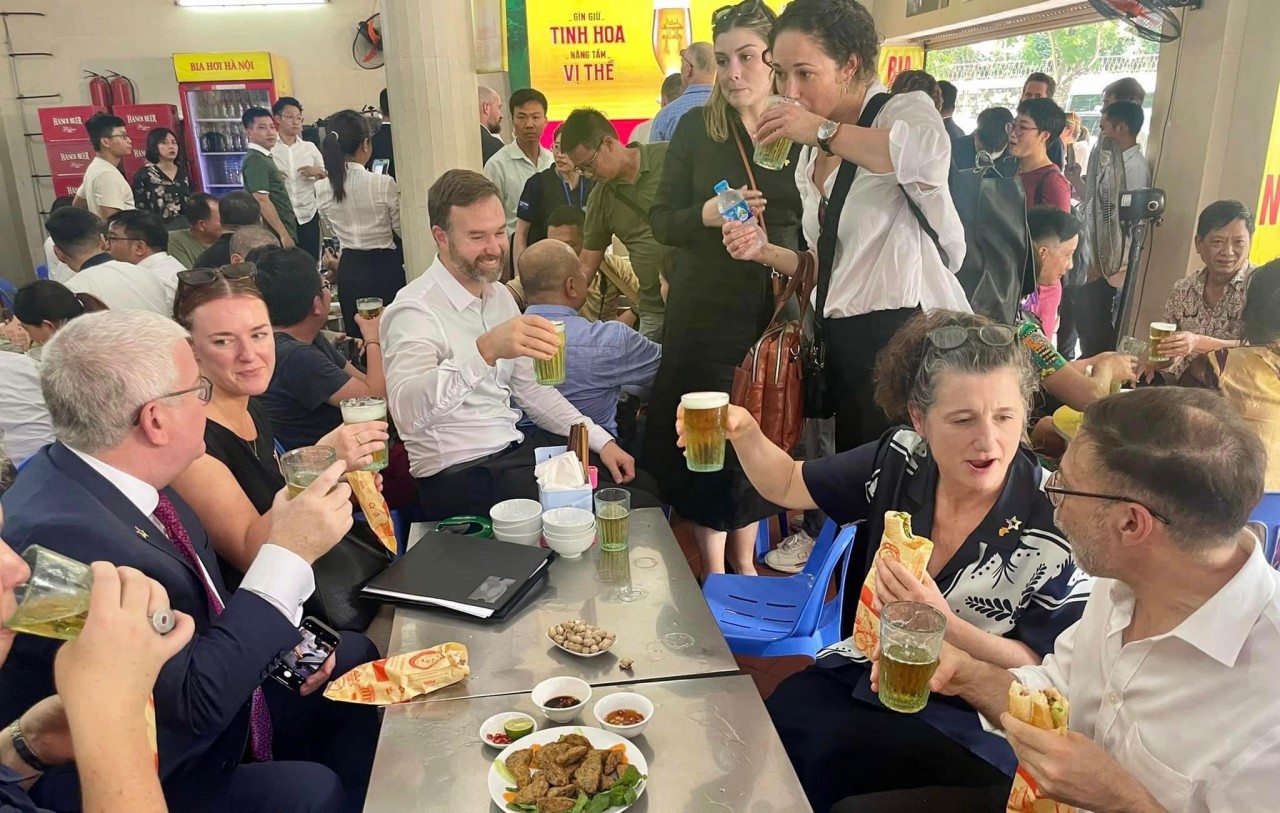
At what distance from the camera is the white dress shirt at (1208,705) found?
1.21 m

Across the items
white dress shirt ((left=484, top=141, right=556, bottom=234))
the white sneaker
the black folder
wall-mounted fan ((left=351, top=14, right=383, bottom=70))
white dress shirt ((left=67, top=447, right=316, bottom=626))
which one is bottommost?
the white sneaker

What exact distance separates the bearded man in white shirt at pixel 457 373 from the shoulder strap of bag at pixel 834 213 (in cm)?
100

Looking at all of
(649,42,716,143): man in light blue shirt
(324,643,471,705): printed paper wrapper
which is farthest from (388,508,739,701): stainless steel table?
(649,42,716,143): man in light blue shirt

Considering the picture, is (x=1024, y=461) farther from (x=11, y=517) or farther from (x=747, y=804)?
(x=11, y=517)

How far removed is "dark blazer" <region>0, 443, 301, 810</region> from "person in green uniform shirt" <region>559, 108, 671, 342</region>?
275 cm

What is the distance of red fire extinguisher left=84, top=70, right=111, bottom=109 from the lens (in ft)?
31.2

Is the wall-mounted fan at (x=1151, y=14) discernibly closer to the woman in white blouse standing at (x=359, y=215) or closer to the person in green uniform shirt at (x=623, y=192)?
the person in green uniform shirt at (x=623, y=192)

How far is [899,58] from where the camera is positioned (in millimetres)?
7668

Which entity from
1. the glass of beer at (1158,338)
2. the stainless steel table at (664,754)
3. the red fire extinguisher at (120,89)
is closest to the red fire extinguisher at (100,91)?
the red fire extinguisher at (120,89)

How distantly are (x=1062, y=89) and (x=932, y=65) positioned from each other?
2.03 metres

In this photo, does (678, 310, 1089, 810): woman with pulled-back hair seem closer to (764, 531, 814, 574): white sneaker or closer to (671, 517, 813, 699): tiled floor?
(671, 517, 813, 699): tiled floor

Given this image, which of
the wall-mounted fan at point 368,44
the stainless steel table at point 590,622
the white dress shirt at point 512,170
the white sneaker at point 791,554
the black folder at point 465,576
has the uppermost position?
the wall-mounted fan at point 368,44

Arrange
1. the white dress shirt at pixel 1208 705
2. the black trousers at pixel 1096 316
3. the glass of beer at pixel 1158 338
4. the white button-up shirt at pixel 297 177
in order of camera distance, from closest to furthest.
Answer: the white dress shirt at pixel 1208 705, the glass of beer at pixel 1158 338, the black trousers at pixel 1096 316, the white button-up shirt at pixel 297 177

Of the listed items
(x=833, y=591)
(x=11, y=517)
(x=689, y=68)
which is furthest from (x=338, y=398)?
(x=689, y=68)
